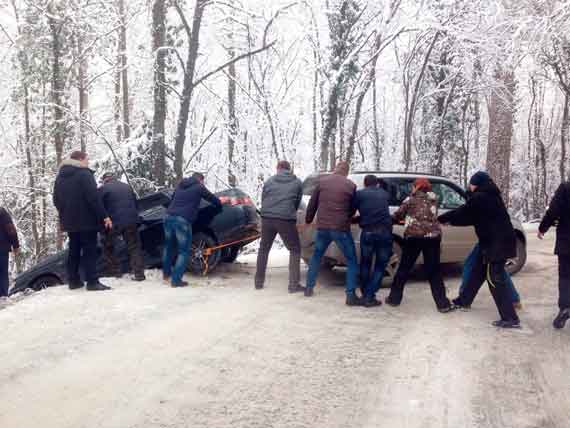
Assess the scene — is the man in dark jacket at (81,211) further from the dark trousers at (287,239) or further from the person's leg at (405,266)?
the person's leg at (405,266)

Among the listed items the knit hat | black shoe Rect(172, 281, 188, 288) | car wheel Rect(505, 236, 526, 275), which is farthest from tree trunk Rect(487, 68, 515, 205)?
black shoe Rect(172, 281, 188, 288)

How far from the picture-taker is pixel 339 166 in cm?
823

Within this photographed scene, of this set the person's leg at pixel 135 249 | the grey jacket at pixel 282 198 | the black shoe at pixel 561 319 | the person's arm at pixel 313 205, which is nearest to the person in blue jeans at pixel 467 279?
the black shoe at pixel 561 319

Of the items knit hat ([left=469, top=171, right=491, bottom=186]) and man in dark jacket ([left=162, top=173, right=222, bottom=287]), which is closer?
knit hat ([left=469, top=171, right=491, bottom=186])

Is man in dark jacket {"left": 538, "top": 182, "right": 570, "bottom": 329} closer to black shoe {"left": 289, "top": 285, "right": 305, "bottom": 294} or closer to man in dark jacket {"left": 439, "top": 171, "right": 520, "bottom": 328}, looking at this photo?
man in dark jacket {"left": 439, "top": 171, "right": 520, "bottom": 328}

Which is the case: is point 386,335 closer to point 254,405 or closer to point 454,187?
point 254,405

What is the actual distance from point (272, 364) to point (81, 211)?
4.52 m

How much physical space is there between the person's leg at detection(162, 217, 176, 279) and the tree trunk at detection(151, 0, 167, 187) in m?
4.87

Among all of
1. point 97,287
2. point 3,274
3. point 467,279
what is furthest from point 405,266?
point 3,274

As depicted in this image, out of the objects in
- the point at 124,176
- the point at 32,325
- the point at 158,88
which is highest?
the point at 158,88

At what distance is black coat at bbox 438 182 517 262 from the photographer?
6.66m

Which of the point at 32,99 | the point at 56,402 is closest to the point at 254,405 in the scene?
the point at 56,402

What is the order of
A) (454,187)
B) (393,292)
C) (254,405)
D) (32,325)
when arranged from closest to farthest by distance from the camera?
(254,405), (32,325), (393,292), (454,187)

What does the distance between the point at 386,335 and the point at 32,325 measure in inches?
164
